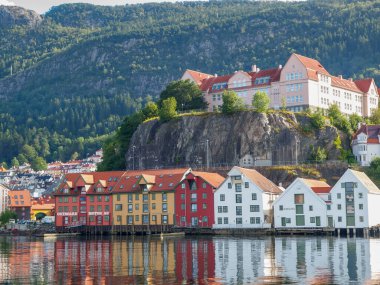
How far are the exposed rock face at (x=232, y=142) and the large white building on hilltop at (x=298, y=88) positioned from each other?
827cm

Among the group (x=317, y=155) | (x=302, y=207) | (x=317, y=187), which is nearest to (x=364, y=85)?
(x=317, y=155)

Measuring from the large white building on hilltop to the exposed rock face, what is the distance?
827 cm

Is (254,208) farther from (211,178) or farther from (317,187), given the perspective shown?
(211,178)

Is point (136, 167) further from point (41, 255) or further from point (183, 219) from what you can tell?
point (41, 255)

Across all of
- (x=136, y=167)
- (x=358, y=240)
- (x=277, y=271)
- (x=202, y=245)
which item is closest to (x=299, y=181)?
(x=358, y=240)

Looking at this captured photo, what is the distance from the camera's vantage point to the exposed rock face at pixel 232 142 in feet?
518

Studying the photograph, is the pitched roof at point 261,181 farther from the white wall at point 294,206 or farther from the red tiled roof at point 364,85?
the red tiled roof at point 364,85

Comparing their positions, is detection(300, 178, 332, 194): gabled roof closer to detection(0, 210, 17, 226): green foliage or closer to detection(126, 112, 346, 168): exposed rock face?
detection(126, 112, 346, 168): exposed rock face

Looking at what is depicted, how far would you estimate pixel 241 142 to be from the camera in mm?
160375

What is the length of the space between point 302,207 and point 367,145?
1227 inches

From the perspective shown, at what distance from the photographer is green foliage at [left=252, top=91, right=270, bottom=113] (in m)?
161

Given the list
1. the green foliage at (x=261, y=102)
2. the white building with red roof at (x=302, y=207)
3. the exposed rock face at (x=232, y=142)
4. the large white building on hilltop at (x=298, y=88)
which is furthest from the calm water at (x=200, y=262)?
the large white building on hilltop at (x=298, y=88)

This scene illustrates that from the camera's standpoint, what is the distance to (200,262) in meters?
82.1

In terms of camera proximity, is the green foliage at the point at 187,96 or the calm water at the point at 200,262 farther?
the green foliage at the point at 187,96
